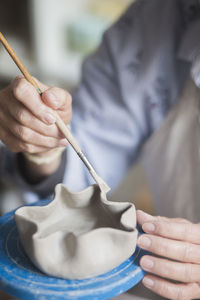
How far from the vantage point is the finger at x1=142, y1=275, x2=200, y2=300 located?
17.1 inches

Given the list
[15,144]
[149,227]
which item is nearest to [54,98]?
[15,144]

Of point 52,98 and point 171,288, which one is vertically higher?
point 52,98

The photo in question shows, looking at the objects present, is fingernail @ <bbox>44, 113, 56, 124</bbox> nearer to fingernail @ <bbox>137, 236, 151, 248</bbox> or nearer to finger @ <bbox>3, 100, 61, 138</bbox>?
finger @ <bbox>3, 100, 61, 138</bbox>

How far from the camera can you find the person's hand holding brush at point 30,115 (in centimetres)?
47

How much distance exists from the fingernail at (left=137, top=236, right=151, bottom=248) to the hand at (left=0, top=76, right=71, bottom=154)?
0.67 feet

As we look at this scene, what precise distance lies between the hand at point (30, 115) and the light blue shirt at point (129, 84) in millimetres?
220

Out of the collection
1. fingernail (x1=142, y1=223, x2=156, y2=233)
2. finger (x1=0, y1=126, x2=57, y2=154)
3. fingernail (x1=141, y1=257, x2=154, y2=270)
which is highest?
finger (x1=0, y1=126, x2=57, y2=154)

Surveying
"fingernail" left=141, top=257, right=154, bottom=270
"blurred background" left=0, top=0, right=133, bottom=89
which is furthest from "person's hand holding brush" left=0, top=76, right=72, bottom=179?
"blurred background" left=0, top=0, right=133, bottom=89

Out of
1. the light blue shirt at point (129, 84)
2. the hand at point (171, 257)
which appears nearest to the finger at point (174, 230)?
the hand at point (171, 257)

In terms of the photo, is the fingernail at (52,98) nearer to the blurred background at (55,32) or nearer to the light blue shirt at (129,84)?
the light blue shirt at (129,84)

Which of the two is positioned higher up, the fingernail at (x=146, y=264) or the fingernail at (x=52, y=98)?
the fingernail at (x=52, y=98)

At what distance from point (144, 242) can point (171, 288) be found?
3.2 inches

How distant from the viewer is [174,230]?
17.6 inches

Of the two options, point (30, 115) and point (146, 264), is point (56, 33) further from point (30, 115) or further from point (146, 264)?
point (146, 264)
